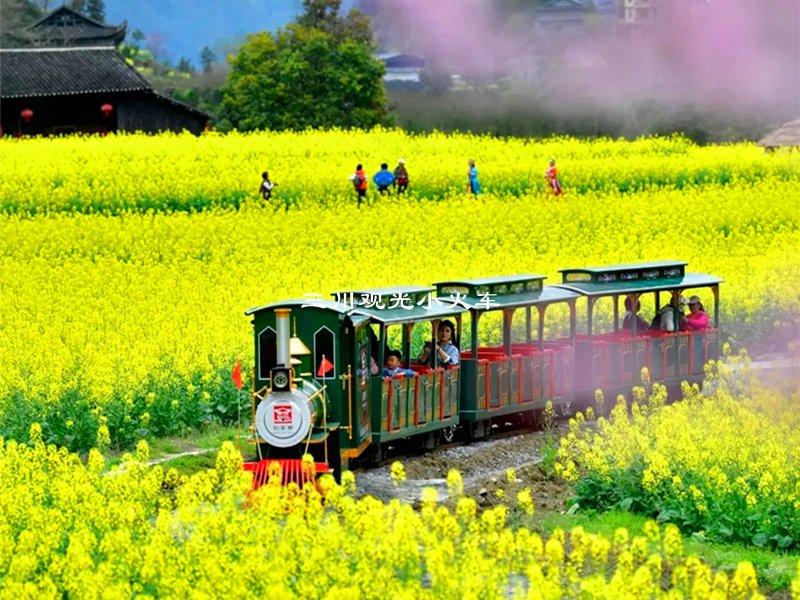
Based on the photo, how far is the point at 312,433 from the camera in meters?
18.3

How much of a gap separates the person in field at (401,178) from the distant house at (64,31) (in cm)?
3760

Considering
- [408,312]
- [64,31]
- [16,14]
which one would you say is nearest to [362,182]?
[408,312]

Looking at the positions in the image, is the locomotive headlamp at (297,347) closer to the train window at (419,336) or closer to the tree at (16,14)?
the train window at (419,336)

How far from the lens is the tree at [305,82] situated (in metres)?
61.3

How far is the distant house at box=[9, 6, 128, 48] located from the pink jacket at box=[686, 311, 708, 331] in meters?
59.0

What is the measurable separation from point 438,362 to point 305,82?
41.5m

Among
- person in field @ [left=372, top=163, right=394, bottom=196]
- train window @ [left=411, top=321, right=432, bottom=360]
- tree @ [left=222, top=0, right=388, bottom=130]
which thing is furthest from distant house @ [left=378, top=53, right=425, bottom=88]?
train window @ [left=411, top=321, right=432, bottom=360]

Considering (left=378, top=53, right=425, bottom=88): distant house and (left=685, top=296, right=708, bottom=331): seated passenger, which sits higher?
(left=378, top=53, right=425, bottom=88): distant house

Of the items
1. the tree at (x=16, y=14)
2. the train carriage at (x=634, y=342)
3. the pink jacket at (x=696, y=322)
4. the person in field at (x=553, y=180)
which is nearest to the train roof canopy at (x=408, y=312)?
the train carriage at (x=634, y=342)

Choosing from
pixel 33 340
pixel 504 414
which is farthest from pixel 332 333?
pixel 33 340

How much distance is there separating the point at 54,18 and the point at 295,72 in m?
27.7

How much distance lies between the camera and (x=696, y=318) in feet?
86.8

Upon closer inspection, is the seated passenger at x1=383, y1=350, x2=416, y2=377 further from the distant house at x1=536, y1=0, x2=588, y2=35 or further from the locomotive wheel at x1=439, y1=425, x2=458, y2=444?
the distant house at x1=536, y1=0, x2=588, y2=35

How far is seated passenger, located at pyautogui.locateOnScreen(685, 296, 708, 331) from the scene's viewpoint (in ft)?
86.5
